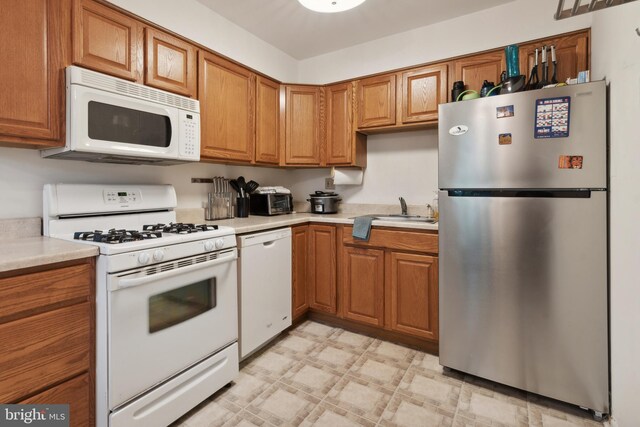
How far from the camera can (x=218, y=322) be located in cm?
171

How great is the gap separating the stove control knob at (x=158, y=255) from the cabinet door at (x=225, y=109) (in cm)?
91

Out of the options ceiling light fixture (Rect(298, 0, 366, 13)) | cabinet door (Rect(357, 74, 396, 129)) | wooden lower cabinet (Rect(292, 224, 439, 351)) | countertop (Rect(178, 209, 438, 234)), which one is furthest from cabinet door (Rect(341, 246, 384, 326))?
ceiling light fixture (Rect(298, 0, 366, 13))

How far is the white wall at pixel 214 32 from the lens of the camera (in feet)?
6.37

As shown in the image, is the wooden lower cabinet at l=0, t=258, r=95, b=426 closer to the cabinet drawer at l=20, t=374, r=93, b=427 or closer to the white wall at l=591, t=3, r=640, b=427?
the cabinet drawer at l=20, t=374, r=93, b=427

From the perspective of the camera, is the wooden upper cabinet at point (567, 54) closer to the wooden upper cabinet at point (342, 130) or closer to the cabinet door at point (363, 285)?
the wooden upper cabinet at point (342, 130)

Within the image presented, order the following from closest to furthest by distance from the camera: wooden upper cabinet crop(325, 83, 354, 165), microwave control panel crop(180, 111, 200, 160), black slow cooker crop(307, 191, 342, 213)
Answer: microwave control panel crop(180, 111, 200, 160) < wooden upper cabinet crop(325, 83, 354, 165) < black slow cooker crop(307, 191, 342, 213)

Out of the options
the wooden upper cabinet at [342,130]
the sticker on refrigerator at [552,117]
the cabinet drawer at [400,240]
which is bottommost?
the cabinet drawer at [400,240]

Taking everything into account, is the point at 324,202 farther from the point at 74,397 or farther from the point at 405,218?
the point at 74,397

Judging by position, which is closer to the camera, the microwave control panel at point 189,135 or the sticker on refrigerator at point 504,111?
the sticker on refrigerator at point 504,111

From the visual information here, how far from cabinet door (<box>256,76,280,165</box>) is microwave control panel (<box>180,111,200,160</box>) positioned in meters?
0.66

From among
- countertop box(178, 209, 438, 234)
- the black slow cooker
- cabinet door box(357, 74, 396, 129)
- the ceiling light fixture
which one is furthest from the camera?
the black slow cooker

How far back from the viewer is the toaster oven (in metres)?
2.70

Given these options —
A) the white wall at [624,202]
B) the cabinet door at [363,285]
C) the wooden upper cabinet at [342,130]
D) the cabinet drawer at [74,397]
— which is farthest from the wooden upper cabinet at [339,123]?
the cabinet drawer at [74,397]

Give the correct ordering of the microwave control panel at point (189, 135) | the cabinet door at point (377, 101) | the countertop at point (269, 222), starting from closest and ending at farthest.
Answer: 1. the microwave control panel at point (189, 135)
2. the countertop at point (269, 222)
3. the cabinet door at point (377, 101)
